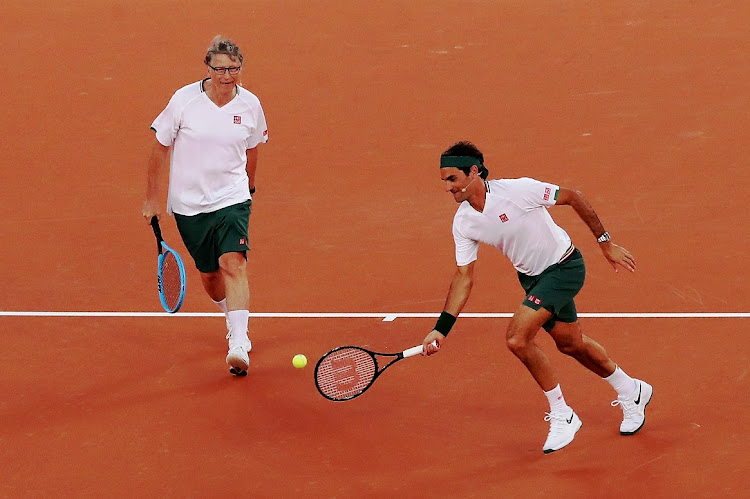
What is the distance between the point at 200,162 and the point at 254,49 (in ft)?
22.4

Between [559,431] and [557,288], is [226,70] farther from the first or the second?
[559,431]

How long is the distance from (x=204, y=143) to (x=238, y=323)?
4.02 ft

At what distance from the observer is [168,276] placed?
356 inches

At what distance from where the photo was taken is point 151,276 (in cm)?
1091

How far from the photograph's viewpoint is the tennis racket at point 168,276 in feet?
29.0

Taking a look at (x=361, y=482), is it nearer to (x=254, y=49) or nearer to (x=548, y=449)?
(x=548, y=449)

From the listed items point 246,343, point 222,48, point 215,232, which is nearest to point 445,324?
point 246,343

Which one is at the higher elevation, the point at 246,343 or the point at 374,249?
the point at 246,343

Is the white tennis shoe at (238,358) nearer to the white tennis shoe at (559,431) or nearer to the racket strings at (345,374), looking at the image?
the racket strings at (345,374)

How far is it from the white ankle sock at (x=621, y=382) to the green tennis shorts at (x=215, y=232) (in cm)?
263

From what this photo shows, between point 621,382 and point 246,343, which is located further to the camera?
point 246,343

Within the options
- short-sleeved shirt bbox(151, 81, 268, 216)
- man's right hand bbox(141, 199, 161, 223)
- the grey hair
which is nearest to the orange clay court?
man's right hand bbox(141, 199, 161, 223)

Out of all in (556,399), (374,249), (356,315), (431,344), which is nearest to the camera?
(431,344)

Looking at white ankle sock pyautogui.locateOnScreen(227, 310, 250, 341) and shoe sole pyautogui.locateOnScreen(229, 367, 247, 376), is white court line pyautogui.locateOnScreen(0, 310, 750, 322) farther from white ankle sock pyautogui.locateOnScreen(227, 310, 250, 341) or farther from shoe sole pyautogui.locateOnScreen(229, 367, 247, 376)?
white ankle sock pyautogui.locateOnScreen(227, 310, 250, 341)
